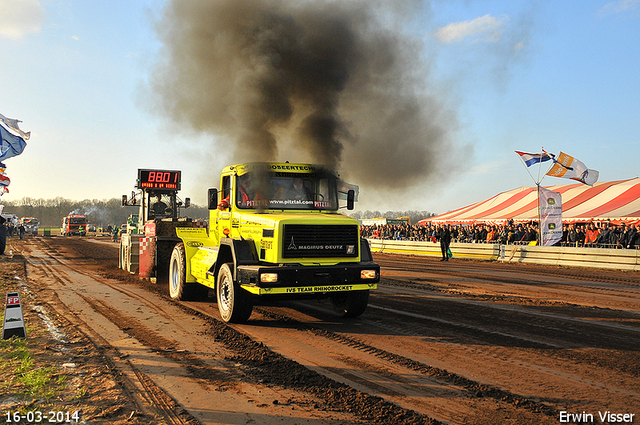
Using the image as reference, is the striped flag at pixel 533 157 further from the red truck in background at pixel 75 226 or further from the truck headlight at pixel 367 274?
the red truck in background at pixel 75 226

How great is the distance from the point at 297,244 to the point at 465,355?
112 inches

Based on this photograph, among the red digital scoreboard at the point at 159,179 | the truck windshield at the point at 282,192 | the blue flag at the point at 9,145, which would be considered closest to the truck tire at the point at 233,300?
the truck windshield at the point at 282,192

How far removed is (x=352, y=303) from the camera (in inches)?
324

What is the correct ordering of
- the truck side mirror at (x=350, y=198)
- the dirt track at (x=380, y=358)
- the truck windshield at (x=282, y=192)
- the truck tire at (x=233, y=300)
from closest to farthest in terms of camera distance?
the dirt track at (x=380, y=358)
the truck tire at (x=233, y=300)
the truck windshield at (x=282, y=192)
the truck side mirror at (x=350, y=198)

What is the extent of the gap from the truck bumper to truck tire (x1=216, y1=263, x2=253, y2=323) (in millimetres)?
344

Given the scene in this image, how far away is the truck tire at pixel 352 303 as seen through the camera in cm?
814

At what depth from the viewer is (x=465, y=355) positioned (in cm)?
579

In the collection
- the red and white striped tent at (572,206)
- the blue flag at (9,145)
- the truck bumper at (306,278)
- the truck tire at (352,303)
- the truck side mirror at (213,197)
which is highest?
the blue flag at (9,145)

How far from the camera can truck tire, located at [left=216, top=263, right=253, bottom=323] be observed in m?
7.56

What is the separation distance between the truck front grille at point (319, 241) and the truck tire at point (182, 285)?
11.9 feet

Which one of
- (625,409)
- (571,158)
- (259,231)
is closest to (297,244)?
(259,231)

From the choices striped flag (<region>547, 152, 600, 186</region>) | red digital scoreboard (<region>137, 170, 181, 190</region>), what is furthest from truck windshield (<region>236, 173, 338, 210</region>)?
striped flag (<region>547, 152, 600, 186</region>)

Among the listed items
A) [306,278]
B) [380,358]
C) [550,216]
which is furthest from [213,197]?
[550,216]

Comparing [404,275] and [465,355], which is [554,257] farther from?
[465,355]
